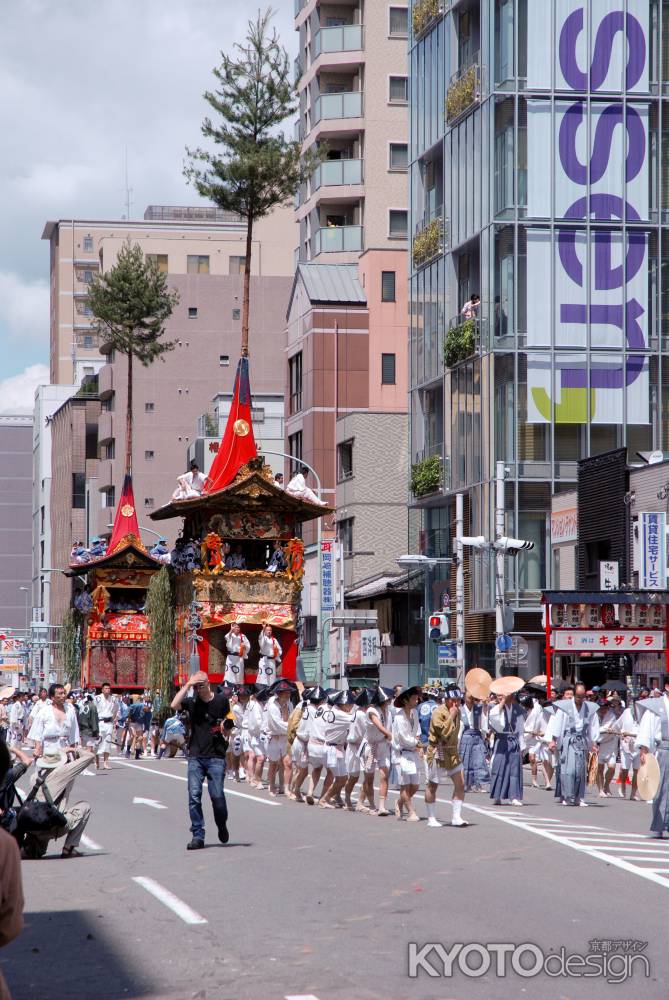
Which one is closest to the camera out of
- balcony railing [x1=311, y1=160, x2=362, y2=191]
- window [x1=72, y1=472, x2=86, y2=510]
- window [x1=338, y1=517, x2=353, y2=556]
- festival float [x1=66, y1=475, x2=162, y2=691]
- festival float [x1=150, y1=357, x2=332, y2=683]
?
festival float [x1=150, y1=357, x2=332, y2=683]

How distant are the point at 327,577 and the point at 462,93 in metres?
14.8

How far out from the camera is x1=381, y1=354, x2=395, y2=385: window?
63375 mm

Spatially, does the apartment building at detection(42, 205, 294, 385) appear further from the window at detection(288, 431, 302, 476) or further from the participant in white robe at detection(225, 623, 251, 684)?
the participant in white robe at detection(225, 623, 251, 684)

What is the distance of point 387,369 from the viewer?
2500 inches

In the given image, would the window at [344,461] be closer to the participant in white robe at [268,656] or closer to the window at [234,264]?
the participant in white robe at [268,656]

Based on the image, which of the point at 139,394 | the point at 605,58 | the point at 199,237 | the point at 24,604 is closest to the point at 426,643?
the point at 605,58

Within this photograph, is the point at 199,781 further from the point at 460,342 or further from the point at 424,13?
the point at 424,13

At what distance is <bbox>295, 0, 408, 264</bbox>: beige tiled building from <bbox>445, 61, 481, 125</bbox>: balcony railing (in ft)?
64.2

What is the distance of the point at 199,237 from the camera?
10706 centimetres

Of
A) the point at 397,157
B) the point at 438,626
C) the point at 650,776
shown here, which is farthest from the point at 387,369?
the point at 650,776

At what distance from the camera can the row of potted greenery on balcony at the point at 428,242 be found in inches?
1965

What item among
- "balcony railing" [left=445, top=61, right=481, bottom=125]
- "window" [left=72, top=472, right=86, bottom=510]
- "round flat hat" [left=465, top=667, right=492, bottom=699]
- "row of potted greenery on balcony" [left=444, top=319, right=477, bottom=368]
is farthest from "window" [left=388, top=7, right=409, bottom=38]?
"window" [left=72, top=472, right=86, bottom=510]

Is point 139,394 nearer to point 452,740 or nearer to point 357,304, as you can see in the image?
point 357,304

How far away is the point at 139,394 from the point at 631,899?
3251 inches
